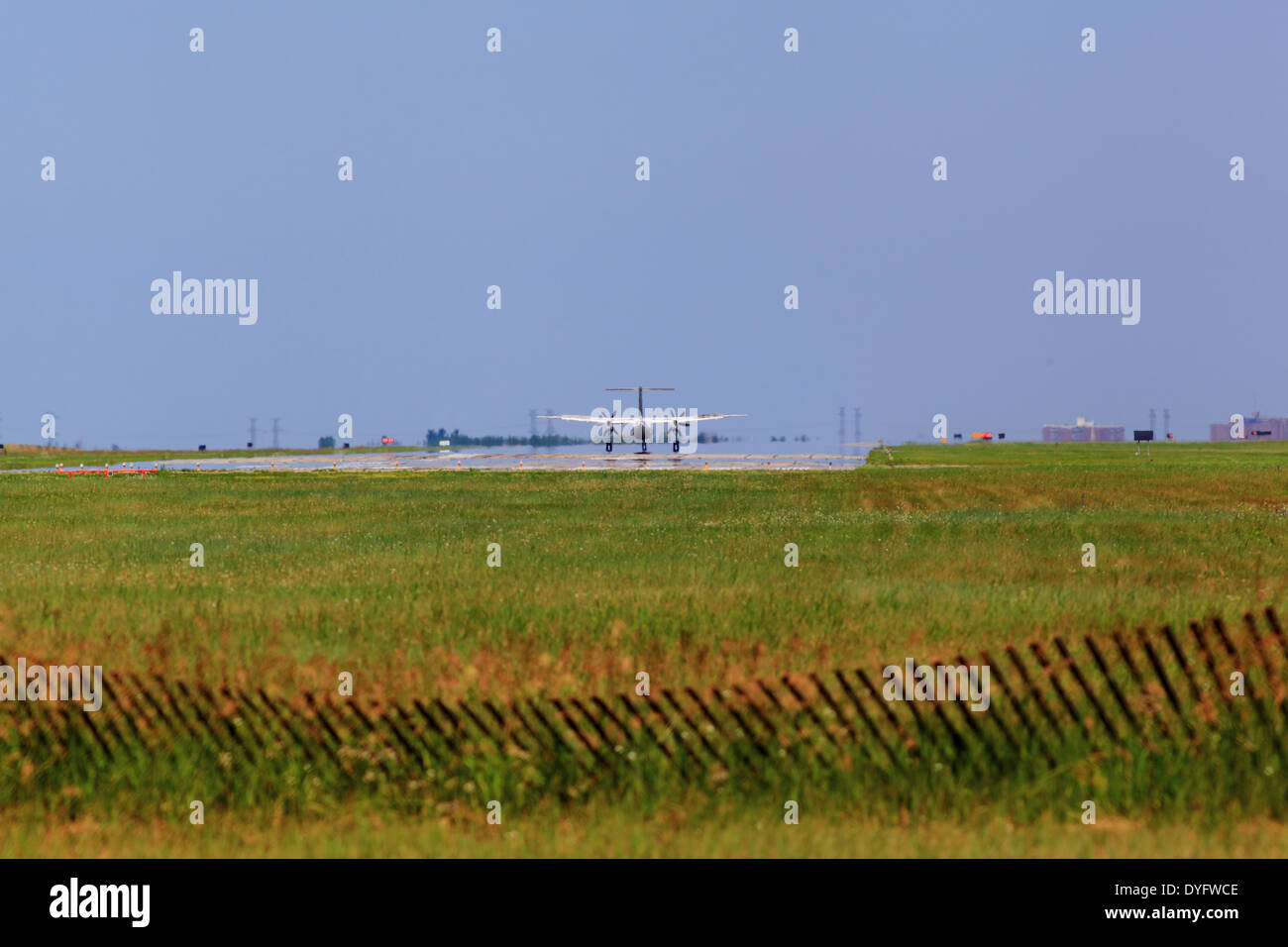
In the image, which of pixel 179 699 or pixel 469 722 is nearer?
pixel 469 722

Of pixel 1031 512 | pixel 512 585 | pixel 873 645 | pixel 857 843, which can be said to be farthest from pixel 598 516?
pixel 857 843

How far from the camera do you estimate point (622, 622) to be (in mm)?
16203

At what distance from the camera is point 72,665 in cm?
1358

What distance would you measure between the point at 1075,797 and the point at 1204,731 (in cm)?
190

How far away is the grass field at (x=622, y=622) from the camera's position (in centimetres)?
935

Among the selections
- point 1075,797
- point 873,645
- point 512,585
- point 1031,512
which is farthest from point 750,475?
point 1075,797

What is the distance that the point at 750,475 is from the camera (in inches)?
2931

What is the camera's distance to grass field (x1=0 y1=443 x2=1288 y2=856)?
9352 mm
